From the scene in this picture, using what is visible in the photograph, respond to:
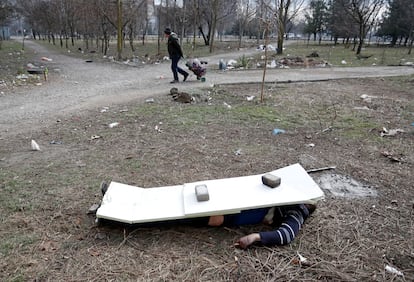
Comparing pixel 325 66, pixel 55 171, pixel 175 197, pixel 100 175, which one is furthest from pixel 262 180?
pixel 325 66

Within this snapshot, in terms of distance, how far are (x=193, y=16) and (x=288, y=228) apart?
917 inches

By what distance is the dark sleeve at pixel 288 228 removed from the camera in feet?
6.89

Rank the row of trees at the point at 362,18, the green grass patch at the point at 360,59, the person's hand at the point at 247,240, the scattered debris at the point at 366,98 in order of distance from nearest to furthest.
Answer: the person's hand at the point at 247,240 < the scattered debris at the point at 366,98 < the green grass patch at the point at 360,59 < the row of trees at the point at 362,18

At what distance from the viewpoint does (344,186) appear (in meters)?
3.02

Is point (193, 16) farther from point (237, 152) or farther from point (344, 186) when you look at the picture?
point (344, 186)

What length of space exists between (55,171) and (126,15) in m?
16.1

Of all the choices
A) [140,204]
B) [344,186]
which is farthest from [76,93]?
[344,186]

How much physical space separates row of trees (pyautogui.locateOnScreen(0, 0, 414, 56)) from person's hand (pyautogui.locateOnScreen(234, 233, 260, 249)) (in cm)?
1177

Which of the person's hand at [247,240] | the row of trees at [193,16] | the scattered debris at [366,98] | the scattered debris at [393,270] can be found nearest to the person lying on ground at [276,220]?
the person's hand at [247,240]

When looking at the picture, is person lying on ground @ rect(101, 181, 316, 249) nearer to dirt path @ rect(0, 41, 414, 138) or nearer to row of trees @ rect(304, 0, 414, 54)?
dirt path @ rect(0, 41, 414, 138)

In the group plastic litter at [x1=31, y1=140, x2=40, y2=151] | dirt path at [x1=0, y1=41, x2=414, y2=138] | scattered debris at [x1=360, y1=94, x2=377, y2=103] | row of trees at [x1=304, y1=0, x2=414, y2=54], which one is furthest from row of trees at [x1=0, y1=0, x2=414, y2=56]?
plastic litter at [x1=31, y1=140, x2=40, y2=151]

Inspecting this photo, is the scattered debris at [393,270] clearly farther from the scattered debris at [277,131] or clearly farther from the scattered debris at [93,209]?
the scattered debris at [277,131]

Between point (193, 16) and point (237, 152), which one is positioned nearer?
point (237, 152)

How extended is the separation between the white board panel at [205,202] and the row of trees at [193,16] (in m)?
11.3
